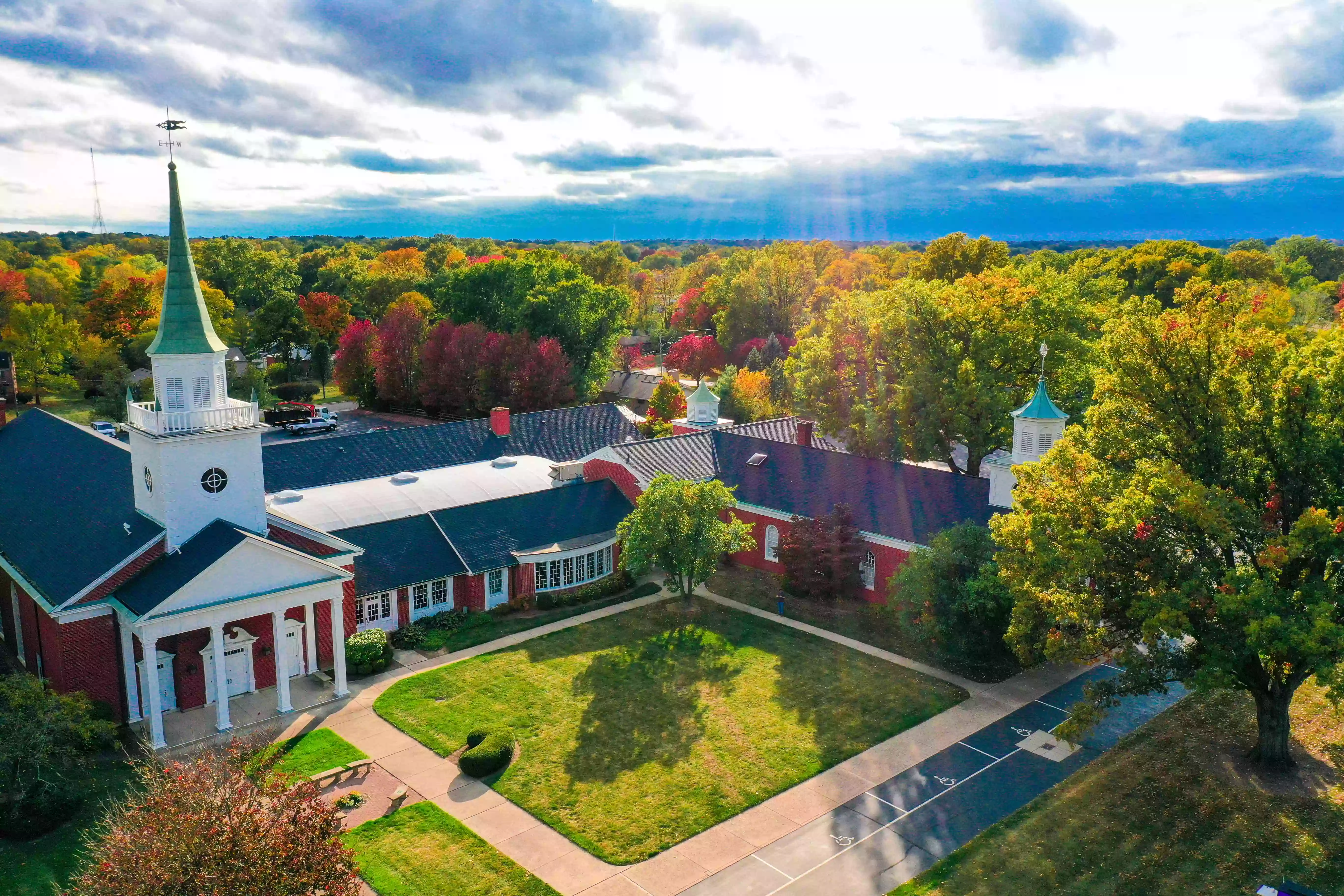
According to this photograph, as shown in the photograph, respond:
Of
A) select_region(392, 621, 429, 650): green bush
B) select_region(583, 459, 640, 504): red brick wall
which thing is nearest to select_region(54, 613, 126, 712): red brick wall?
select_region(392, 621, 429, 650): green bush

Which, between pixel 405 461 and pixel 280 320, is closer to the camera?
pixel 405 461

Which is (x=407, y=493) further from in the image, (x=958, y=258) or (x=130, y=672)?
(x=958, y=258)

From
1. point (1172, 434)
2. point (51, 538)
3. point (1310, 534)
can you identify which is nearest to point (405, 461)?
point (51, 538)

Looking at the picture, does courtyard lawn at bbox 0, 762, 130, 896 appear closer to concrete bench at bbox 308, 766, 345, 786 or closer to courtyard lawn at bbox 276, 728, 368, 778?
courtyard lawn at bbox 276, 728, 368, 778

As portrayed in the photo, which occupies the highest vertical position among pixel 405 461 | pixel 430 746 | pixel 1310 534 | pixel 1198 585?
pixel 1310 534

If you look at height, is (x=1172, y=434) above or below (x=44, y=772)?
above

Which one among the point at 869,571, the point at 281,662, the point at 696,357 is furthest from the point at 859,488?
the point at 696,357

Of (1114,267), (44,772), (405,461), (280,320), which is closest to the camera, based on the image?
(44,772)

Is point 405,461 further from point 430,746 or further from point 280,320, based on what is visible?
point 280,320

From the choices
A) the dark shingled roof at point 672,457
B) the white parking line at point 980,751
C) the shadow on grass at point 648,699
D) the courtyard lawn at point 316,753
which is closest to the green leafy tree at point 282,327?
the dark shingled roof at point 672,457
